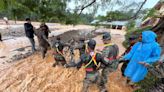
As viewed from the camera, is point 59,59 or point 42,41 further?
point 42,41

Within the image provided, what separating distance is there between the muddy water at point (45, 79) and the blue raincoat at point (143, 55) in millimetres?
1388

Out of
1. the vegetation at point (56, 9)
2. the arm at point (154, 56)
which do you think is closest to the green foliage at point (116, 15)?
the vegetation at point (56, 9)

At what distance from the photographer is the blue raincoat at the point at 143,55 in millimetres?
5508

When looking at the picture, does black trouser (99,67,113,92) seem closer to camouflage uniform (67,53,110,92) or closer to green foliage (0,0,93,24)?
camouflage uniform (67,53,110,92)

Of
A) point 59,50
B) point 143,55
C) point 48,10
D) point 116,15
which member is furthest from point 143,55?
point 48,10

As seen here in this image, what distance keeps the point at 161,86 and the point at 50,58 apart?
6275mm

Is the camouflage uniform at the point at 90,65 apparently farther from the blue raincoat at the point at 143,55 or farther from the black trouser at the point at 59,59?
the black trouser at the point at 59,59

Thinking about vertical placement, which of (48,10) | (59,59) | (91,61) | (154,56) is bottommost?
(59,59)

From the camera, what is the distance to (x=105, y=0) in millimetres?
10570

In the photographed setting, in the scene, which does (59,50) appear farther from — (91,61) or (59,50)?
(91,61)

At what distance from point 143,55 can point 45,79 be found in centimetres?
374

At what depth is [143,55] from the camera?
5742mm

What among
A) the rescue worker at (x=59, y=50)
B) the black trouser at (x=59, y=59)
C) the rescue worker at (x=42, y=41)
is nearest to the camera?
the rescue worker at (x=59, y=50)

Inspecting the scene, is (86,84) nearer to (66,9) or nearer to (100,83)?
(100,83)
